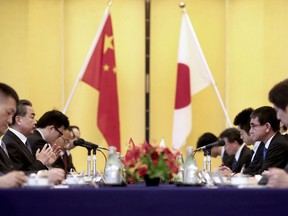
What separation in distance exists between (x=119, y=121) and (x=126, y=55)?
884mm

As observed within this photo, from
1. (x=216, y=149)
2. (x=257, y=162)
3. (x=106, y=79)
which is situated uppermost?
(x=106, y=79)

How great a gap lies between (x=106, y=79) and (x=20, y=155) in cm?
380

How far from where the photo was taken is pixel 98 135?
1053 cm

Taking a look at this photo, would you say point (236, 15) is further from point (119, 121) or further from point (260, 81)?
point (119, 121)

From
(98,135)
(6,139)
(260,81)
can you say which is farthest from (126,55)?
(6,139)

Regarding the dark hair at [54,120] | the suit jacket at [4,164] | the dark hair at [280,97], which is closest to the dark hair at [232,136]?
the dark hair at [54,120]

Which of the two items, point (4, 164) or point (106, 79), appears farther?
point (106, 79)

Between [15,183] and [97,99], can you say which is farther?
[97,99]

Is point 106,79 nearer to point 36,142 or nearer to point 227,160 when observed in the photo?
point 227,160
